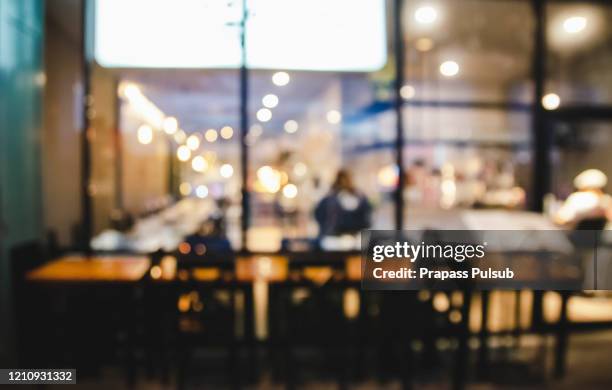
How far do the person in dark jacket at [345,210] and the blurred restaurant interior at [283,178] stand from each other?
0.02m

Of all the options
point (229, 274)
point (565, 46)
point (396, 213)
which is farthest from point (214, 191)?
point (565, 46)

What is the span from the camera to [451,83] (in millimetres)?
6516

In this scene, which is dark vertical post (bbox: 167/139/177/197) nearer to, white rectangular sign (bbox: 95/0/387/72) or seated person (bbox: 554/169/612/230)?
white rectangular sign (bbox: 95/0/387/72)

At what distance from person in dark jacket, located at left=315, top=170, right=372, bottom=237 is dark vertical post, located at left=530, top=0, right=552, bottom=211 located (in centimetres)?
200

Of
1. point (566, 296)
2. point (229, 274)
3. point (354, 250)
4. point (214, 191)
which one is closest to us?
point (229, 274)

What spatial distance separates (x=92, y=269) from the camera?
4496 millimetres

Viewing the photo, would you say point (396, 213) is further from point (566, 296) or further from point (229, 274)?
point (229, 274)

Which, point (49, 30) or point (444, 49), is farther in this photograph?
point (444, 49)

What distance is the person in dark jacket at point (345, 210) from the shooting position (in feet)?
18.9

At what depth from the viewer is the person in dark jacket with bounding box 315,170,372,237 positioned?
18.9 ft

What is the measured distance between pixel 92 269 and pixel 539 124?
16.7 feet

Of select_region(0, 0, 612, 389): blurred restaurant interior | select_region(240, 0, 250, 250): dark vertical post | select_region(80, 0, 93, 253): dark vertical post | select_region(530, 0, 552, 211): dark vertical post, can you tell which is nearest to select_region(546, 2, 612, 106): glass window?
select_region(0, 0, 612, 389): blurred restaurant interior

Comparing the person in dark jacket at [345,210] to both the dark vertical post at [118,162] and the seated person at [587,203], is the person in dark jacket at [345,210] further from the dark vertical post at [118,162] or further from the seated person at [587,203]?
the seated person at [587,203]

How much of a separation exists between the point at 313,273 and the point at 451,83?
3471 mm
